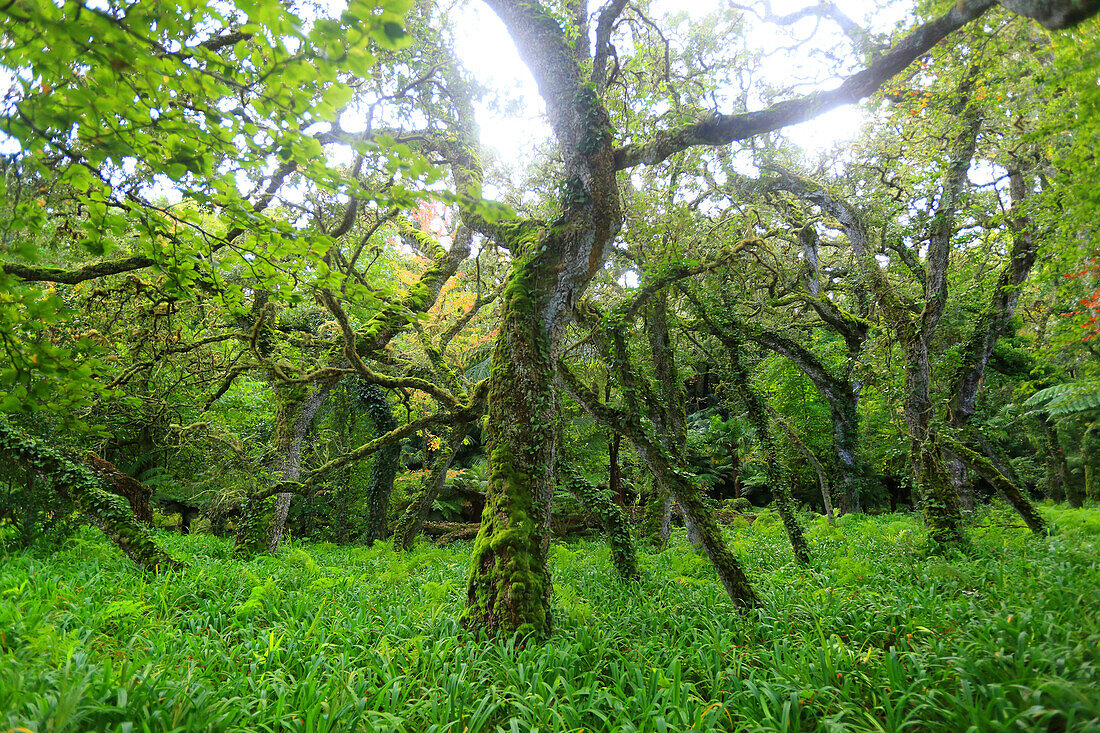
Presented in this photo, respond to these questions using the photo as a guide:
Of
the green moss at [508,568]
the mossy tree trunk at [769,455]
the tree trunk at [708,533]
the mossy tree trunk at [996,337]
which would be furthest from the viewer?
the mossy tree trunk at [996,337]

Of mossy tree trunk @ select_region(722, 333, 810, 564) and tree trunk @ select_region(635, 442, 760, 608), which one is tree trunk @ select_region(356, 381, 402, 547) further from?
mossy tree trunk @ select_region(722, 333, 810, 564)

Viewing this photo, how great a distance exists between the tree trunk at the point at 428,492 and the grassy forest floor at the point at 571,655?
334 cm

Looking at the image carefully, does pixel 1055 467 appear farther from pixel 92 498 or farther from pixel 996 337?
pixel 92 498

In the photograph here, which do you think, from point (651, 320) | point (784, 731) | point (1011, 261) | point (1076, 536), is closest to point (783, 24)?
point (1011, 261)

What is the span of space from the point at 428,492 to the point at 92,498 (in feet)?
16.1

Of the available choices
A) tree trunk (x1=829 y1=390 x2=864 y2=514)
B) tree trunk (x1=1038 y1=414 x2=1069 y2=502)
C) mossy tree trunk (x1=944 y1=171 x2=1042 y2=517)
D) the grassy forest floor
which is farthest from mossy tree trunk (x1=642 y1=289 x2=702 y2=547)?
tree trunk (x1=1038 y1=414 x2=1069 y2=502)

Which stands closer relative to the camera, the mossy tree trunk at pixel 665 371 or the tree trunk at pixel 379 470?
the mossy tree trunk at pixel 665 371

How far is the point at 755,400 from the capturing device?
298 inches

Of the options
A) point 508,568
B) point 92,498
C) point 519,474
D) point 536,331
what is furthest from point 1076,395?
point 92,498

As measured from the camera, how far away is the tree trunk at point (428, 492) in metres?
9.02

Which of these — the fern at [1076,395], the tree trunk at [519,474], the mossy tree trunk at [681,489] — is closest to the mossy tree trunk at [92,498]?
the tree trunk at [519,474]

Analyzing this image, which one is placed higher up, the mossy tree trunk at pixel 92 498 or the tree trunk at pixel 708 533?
the mossy tree trunk at pixel 92 498

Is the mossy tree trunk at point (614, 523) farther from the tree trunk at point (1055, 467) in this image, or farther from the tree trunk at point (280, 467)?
the tree trunk at point (1055, 467)

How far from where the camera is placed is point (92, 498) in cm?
550
